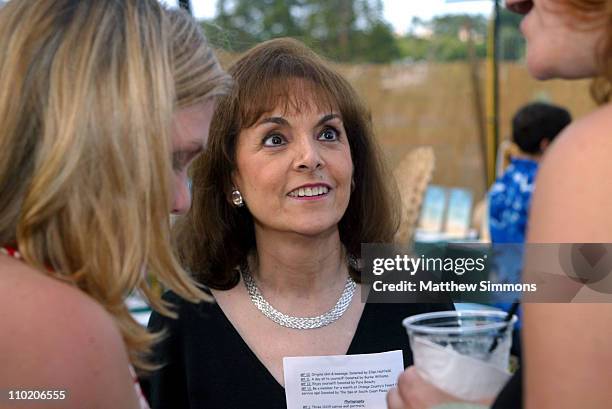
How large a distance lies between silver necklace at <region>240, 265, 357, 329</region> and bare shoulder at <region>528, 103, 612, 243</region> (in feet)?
3.85

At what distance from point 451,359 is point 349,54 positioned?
12060mm

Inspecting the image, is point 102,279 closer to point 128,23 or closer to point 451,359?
point 128,23

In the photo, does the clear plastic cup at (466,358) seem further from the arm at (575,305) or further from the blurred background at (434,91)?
the blurred background at (434,91)

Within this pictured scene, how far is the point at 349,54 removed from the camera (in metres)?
12.9

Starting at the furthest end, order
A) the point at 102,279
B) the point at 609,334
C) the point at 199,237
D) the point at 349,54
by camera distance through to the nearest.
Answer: the point at 349,54, the point at 199,237, the point at 102,279, the point at 609,334

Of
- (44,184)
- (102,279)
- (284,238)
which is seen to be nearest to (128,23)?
(44,184)

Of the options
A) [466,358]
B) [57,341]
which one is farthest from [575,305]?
[57,341]

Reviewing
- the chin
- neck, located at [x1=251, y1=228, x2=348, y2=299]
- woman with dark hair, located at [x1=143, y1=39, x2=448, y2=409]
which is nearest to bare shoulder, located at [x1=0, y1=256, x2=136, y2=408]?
the chin

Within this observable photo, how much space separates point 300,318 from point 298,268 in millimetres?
149

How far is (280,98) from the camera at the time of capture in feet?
6.93

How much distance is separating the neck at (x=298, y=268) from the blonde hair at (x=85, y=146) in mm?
946

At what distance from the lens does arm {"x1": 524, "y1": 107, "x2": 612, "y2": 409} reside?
923 millimetres

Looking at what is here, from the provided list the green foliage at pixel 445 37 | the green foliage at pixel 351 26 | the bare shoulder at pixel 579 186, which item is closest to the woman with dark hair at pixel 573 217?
the bare shoulder at pixel 579 186

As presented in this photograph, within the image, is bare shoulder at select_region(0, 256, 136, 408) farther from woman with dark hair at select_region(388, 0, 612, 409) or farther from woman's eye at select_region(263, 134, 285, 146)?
woman's eye at select_region(263, 134, 285, 146)
